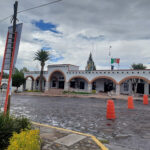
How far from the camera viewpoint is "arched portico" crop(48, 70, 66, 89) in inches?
1592

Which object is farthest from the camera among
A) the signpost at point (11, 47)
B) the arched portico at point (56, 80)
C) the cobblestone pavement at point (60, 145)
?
the arched portico at point (56, 80)

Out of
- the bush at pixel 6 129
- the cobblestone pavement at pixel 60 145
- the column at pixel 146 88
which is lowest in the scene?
the cobblestone pavement at pixel 60 145

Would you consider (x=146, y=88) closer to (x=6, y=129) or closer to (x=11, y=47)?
(x=11, y=47)

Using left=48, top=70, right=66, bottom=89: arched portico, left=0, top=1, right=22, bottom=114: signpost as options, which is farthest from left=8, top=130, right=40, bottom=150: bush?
left=48, top=70, right=66, bottom=89: arched portico

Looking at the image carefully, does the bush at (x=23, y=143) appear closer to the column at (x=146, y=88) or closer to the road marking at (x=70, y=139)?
the road marking at (x=70, y=139)

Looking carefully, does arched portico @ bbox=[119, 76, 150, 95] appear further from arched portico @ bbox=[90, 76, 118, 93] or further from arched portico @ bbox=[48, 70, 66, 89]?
arched portico @ bbox=[48, 70, 66, 89]

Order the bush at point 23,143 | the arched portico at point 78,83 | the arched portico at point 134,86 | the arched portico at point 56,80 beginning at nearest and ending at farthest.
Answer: the bush at point 23,143, the arched portico at point 134,86, the arched portico at point 78,83, the arched portico at point 56,80

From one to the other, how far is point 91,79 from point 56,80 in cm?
1088

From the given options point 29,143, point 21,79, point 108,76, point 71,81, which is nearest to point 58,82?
point 71,81

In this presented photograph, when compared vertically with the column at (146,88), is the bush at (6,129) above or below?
below

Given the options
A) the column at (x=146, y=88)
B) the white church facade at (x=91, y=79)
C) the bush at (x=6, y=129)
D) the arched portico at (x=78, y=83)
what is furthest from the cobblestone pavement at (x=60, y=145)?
the arched portico at (x=78, y=83)

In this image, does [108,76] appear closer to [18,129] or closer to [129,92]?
[129,92]

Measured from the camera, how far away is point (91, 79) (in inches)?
1328

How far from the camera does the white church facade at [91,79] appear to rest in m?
29.8
